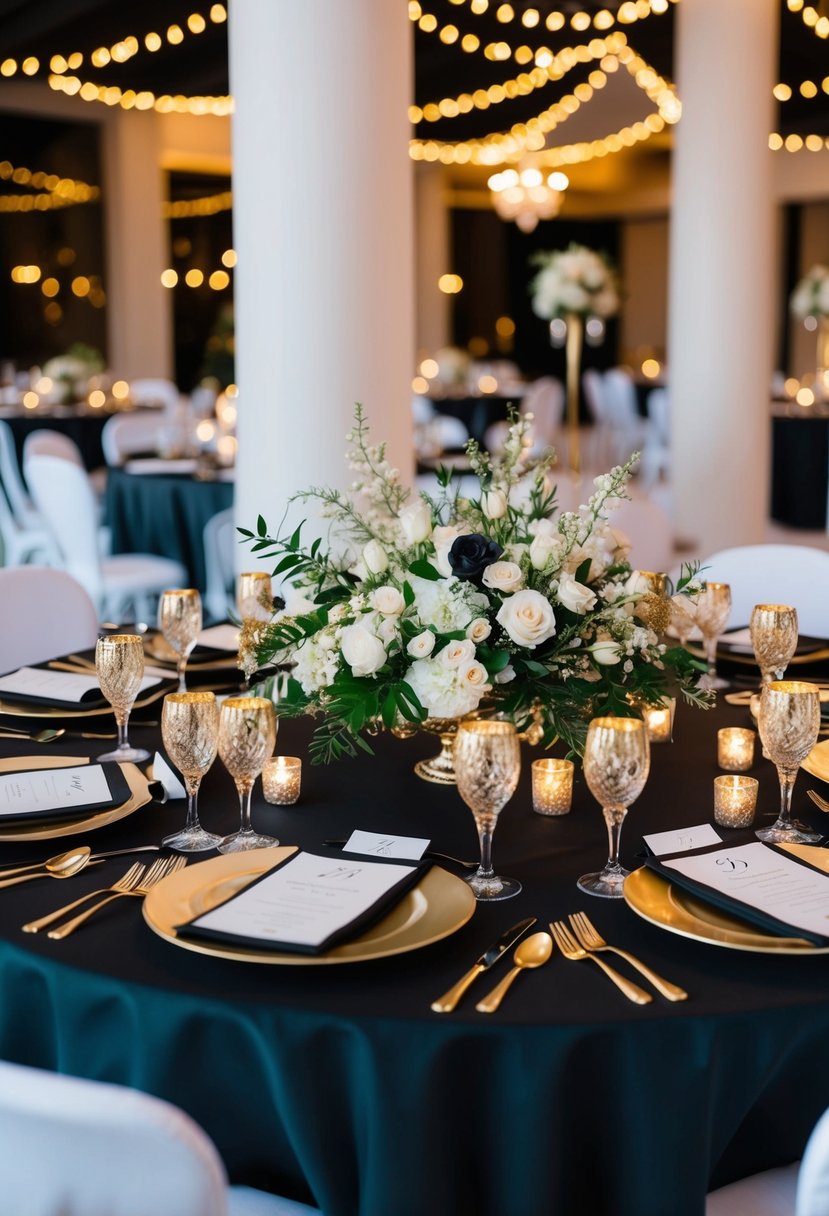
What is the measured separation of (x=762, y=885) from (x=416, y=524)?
2.23 ft

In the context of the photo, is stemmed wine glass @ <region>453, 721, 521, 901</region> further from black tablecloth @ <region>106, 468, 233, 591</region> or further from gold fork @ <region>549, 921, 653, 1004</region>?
black tablecloth @ <region>106, 468, 233, 591</region>

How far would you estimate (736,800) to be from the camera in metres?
1.90

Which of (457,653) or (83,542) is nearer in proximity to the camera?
(457,653)

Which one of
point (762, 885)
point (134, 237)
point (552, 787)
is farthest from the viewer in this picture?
point (134, 237)

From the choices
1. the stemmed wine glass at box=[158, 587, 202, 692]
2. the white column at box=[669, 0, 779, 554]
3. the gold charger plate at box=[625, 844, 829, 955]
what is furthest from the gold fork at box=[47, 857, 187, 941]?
the white column at box=[669, 0, 779, 554]

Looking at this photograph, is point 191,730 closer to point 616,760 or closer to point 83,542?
point 616,760

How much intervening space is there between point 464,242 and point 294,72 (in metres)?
14.4

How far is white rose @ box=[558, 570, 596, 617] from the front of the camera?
5.97 feet

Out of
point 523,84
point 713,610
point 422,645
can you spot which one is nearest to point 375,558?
point 422,645

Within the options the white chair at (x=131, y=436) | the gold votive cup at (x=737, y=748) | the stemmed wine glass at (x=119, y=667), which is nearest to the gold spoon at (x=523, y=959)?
the gold votive cup at (x=737, y=748)

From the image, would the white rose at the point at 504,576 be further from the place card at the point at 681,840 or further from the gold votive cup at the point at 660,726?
the gold votive cup at the point at 660,726

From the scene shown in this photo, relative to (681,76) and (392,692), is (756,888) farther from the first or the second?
→ (681,76)

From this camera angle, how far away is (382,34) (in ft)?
11.9

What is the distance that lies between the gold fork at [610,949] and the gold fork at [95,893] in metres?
0.56
